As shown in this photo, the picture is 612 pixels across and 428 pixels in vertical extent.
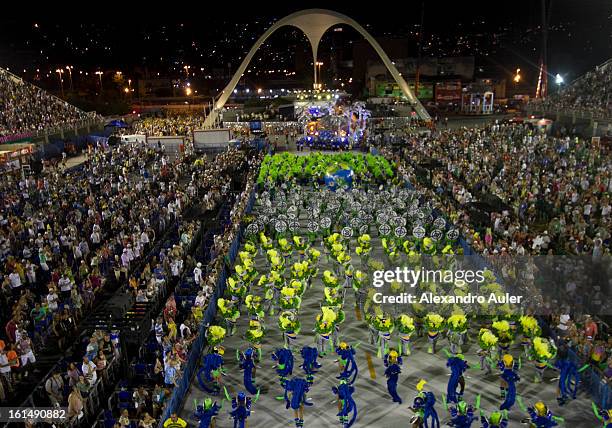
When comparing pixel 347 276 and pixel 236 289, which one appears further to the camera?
pixel 347 276

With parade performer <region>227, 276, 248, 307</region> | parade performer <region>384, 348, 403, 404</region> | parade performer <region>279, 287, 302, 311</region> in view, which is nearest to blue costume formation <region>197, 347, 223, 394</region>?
parade performer <region>279, 287, 302, 311</region>

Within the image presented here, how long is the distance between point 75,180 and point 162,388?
20916mm

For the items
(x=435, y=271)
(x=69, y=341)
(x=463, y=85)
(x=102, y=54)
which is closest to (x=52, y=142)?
(x=69, y=341)

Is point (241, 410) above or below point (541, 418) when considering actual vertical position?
below

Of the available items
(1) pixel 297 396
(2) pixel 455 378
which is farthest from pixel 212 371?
(2) pixel 455 378

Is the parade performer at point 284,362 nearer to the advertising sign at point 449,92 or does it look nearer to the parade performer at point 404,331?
the parade performer at point 404,331

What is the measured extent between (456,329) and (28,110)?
137ft

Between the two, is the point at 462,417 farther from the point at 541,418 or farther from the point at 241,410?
the point at 241,410

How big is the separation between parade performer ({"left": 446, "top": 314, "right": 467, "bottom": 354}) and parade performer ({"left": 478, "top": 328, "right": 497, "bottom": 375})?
0.45m

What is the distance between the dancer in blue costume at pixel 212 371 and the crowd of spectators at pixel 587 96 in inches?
1511

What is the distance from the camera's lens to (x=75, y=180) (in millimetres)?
28328

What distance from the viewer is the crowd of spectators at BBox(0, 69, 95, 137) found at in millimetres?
39594

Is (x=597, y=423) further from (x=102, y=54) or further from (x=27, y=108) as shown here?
(x=102, y=54)

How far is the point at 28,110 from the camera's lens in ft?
141
